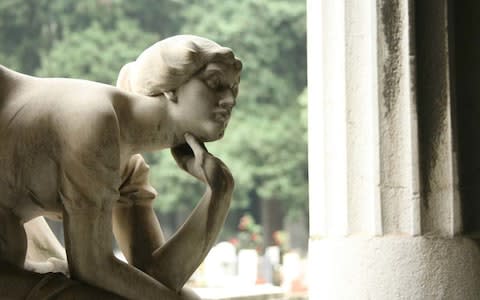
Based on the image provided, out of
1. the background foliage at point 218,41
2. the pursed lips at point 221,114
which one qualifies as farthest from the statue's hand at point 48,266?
the background foliage at point 218,41

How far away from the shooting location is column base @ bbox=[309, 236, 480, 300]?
238 centimetres

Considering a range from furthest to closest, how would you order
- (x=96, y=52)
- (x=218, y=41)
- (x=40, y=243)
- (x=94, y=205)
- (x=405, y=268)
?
1. (x=218, y=41)
2. (x=96, y=52)
3. (x=405, y=268)
4. (x=40, y=243)
5. (x=94, y=205)

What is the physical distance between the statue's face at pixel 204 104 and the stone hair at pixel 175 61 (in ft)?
0.06

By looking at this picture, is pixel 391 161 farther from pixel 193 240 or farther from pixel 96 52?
pixel 96 52

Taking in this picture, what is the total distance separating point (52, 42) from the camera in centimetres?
1184

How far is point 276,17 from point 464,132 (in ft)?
31.7

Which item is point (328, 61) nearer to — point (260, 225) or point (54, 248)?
point (54, 248)

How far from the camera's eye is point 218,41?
38.0ft

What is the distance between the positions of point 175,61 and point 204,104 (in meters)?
0.12

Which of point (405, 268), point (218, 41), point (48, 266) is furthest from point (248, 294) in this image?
point (218, 41)

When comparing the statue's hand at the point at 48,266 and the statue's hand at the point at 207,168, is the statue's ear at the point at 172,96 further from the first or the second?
the statue's hand at the point at 48,266

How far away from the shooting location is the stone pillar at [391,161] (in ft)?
7.90

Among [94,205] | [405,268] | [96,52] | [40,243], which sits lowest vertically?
[405,268]

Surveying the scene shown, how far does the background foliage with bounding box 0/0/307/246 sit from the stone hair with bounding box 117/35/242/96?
9351mm
